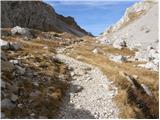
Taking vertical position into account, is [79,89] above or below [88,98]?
above

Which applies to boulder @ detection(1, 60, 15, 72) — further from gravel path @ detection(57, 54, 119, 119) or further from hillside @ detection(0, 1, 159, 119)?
gravel path @ detection(57, 54, 119, 119)

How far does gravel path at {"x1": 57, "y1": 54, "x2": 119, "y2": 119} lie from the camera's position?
1120 inches

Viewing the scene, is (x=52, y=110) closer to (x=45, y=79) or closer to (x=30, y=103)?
(x=30, y=103)

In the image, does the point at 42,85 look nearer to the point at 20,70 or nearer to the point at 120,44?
the point at 20,70

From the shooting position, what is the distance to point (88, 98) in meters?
31.5

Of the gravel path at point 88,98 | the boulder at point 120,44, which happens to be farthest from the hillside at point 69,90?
the boulder at point 120,44

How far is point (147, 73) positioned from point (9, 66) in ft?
61.0

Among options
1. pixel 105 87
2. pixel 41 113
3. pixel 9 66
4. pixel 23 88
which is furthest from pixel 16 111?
pixel 105 87

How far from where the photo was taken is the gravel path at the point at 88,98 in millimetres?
28438

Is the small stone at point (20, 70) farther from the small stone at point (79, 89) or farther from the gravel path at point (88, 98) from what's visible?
the small stone at point (79, 89)

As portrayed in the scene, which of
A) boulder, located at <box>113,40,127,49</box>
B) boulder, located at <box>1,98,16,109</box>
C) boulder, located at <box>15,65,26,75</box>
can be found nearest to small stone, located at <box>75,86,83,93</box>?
boulder, located at <box>15,65,26,75</box>

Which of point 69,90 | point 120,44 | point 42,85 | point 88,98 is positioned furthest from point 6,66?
point 120,44

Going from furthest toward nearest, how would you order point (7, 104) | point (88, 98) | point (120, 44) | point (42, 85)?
point (120, 44) → point (42, 85) → point (88, 98) → point (7, 104)

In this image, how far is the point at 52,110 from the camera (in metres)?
27.9
